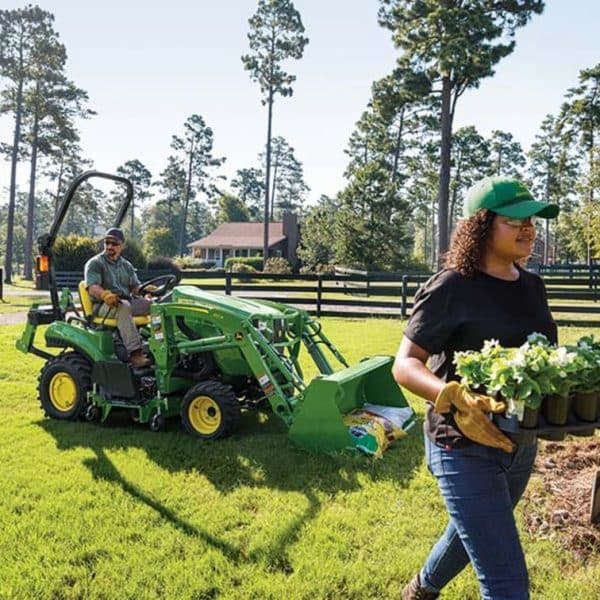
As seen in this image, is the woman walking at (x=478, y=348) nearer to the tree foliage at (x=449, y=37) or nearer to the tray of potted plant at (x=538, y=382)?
the tray of potted plant at (x=538, y=382)

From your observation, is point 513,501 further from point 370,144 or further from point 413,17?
point 370,144

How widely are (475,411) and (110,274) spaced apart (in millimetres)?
4538

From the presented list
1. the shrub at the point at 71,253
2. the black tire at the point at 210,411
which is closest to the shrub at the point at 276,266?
the shrub at the point at 71,253

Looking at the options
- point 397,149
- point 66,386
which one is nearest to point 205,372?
point 66,386

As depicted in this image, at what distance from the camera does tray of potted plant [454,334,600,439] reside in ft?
5.95

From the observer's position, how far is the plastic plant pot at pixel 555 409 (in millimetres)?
1913

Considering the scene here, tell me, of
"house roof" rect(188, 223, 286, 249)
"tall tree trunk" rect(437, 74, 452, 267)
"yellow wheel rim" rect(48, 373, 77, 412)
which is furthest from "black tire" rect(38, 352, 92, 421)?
"house roof" rect(188, 223, 286, 249)

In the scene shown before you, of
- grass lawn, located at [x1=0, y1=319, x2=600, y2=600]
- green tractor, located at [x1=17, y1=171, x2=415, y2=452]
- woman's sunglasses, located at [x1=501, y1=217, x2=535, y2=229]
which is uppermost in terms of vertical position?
woman's sunglasses, located at [x1=501, y1=217, x2=535, y2=229]

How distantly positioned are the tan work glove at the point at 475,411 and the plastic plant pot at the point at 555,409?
0.50ft

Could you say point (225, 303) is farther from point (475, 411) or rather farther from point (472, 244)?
point (475, 411)

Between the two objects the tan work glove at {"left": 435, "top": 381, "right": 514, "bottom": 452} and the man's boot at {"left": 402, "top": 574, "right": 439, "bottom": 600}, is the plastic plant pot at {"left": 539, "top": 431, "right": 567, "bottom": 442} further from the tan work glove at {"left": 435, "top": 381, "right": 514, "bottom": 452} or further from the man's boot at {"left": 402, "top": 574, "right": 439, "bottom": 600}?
the man's boot at {"left": 402, "top": 574, "right": 439, "bottom": 600}

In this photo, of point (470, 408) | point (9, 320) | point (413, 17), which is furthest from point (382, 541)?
point (413, 17)

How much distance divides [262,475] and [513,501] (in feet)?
7.95

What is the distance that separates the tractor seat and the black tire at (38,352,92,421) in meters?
0.40
